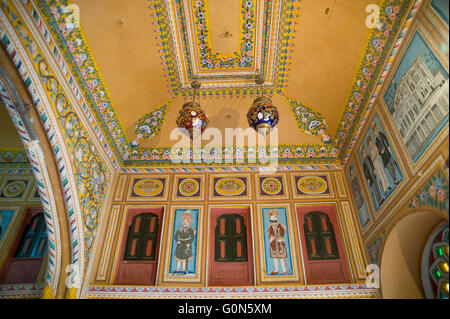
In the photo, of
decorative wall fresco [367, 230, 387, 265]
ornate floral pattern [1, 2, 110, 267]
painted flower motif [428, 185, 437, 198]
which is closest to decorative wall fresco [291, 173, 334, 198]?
decorative wall fresco [367, 230, 387, 265]

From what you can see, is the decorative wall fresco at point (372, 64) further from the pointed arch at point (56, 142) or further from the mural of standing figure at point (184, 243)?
the pointed arch at point (56, 142)

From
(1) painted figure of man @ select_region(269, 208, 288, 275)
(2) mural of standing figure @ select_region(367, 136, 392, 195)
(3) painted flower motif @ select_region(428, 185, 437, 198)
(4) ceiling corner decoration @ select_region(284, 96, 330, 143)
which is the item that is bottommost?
(3) painted flower motif @ select_region(428, 185, 437, 198)

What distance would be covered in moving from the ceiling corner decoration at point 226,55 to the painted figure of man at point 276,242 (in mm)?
2094

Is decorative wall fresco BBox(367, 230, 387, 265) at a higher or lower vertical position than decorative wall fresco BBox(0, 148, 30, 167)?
lower

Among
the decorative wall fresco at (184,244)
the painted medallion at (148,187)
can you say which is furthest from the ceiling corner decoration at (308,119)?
the painted medallion at (148,187)

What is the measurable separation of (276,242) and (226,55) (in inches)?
116

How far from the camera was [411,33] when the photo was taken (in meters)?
3.30

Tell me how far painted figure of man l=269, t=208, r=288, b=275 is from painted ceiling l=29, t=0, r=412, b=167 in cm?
112

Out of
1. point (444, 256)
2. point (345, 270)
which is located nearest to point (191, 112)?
point (345, 270)

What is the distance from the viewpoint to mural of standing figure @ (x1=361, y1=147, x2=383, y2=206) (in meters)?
4.16

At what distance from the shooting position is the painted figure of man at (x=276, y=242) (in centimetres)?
453

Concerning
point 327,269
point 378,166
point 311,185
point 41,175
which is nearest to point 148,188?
point 41,175

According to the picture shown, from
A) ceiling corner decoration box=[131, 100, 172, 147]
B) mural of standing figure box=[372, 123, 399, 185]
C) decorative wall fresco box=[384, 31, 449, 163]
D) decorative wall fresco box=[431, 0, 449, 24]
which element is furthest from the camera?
ceiling corner decoration box=[131, 100, 172, 147]

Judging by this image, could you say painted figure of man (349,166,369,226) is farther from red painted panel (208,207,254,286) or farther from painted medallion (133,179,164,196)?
painted medallion (133,179,164,196)
